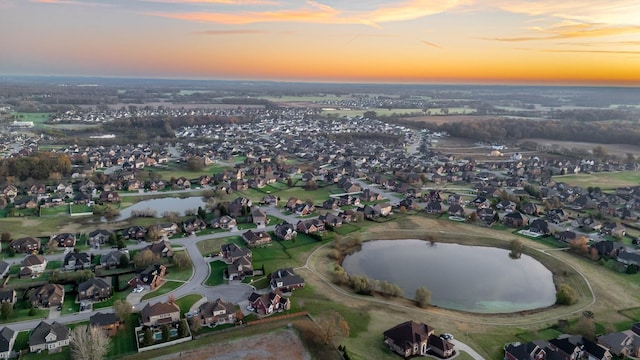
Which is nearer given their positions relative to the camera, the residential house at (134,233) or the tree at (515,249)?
the tree at (515,249)

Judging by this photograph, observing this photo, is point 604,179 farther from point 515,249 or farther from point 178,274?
point 178,274

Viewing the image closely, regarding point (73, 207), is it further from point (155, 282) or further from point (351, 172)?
point (351, 172)

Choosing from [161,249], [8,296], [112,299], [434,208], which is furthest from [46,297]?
[434,208]

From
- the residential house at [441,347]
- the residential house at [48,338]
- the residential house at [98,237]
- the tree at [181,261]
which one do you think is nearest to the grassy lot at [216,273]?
the tree at [181,261]

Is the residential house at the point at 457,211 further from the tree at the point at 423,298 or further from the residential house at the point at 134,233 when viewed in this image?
the residential house at the point at 134,233

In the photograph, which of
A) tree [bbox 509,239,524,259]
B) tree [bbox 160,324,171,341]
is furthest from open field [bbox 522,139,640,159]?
tree [bbox 160,324,171,341]

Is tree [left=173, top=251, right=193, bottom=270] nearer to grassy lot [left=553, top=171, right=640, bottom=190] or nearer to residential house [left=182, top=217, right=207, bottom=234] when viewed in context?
residential house [left=182, top=217, right=207, bottom=234]
